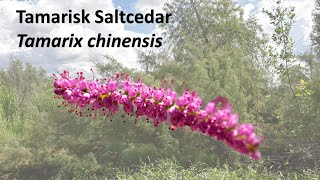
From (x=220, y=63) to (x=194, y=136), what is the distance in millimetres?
2219

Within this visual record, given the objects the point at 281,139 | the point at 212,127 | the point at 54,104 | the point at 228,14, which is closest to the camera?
the point at 212,127

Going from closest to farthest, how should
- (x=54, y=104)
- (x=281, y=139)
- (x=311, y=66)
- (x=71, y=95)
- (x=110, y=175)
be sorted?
(x=71, y=95), (x=110, y=175), (x=281, y=139), (x=54, y=104), (x=311, y=66)

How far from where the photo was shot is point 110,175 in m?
9.38

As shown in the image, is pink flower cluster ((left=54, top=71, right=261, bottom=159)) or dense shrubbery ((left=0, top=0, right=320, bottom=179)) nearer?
pink flower cluster ((left=54, top=71, right=261, bottom=159))

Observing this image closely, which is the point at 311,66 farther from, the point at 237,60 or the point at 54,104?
the point at 54,104

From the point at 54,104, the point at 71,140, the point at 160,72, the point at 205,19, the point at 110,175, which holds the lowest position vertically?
the point at 110,175

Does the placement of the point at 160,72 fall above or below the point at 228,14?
below

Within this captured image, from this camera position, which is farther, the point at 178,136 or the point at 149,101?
the point at 178,136

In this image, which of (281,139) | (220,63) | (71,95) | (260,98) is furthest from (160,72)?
(71,95)

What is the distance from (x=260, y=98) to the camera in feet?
37.7

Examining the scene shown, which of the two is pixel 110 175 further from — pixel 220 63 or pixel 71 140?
pixel 220 63

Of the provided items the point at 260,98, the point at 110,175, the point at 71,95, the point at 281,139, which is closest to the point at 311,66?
the point at 260,98

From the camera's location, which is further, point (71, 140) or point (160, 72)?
point (160, 72)

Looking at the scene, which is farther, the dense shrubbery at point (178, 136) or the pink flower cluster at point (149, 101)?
the dense shrubbery at point (178, 136)
